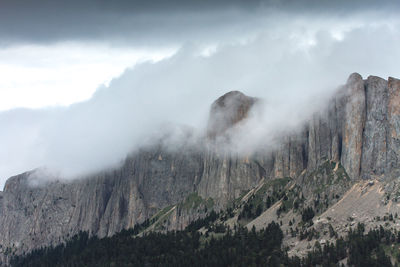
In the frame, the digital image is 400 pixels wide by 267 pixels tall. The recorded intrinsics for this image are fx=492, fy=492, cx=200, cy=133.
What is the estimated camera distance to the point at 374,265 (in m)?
200

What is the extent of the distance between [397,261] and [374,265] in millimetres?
9178

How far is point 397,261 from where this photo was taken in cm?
19850
